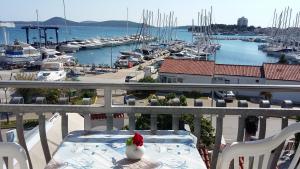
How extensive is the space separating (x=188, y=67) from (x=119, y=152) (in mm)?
32205

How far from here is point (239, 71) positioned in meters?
32.3

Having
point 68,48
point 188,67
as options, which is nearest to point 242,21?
point 68,48

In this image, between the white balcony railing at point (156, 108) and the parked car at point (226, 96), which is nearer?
the white balcony railing at point (156, 108)

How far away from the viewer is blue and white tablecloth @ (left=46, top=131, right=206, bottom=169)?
→ 204 cm

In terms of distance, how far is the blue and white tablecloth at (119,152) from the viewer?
204 cm

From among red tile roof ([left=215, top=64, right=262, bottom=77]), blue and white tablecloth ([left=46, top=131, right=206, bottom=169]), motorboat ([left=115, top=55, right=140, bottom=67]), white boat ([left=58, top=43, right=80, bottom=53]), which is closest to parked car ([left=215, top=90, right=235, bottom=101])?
blue and white tablecloth ([left=46, top=131, right=206, bottom=169])

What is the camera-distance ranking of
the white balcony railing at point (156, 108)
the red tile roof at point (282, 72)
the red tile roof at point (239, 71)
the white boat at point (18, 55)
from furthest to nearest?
1. the white boat at point (18, 55)
2. the red tile roof at point (239, 71)
3. the red tile roof at point (282, 72)
4. the white balcony railing at point (156, 108)

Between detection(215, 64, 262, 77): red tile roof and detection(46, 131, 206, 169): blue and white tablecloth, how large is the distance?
30570 mm

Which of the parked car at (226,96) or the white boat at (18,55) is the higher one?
the parked car at (226,96)

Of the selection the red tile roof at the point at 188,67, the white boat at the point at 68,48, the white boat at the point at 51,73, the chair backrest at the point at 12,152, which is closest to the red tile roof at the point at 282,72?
the red tile roof at the point at 188,67

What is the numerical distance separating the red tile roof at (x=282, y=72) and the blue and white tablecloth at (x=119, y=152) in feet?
98.6

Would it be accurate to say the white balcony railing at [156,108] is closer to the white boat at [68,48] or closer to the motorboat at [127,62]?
the motorboat at [127,62]

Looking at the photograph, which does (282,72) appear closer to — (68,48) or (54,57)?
(54,57)

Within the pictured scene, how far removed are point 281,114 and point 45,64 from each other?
150 feet
